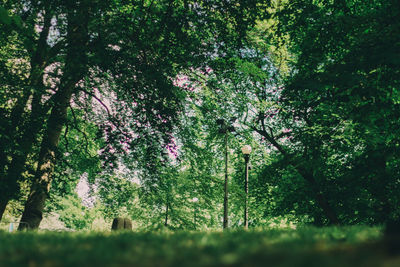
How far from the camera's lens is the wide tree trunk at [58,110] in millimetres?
7262

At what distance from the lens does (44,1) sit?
23.0 feet

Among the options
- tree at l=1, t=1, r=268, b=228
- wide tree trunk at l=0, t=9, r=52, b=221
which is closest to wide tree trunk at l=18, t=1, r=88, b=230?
tree at l=1, t=1, r=268, b=228

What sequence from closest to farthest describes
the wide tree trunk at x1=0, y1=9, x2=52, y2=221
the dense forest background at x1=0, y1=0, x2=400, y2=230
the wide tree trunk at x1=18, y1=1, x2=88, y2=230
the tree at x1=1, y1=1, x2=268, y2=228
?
1. the dense forest background at x1=0, y1=0, x2=400, y2=230
2. the wide tree trunk at x1=18, y1=1, x2=88, y2=230
3. the tree at x1=1, y1=1, x2=268, y2=228
4. the wide tree trunk at x1=0, y1=9, x2=52, y2=221

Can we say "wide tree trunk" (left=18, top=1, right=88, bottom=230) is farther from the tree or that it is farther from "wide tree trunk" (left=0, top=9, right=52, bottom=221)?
"wide tree trunk" (left=0, top=9, right=52, bottom=221)

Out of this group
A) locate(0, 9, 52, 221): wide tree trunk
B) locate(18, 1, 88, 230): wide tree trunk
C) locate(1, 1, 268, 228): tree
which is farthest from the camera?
locate(0, 9, 52, 221): wide tree trunk

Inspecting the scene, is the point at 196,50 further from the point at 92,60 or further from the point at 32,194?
the point at 32,194

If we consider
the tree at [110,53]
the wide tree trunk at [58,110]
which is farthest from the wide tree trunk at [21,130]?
the wide tree trunk at [58,110]

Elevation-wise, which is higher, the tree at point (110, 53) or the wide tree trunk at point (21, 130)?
the tree at point (110, 53)

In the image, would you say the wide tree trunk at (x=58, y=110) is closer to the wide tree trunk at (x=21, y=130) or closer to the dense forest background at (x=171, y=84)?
the dense forest background at (x=171, y=84)

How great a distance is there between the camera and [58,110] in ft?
31.5

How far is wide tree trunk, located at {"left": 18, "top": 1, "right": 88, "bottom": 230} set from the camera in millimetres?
7262

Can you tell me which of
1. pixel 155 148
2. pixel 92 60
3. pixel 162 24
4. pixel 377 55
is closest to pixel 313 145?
pixel 377 55

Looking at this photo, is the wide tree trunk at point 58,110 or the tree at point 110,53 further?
the tree at point 110,53

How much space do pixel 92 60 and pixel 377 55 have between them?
6.57 m
